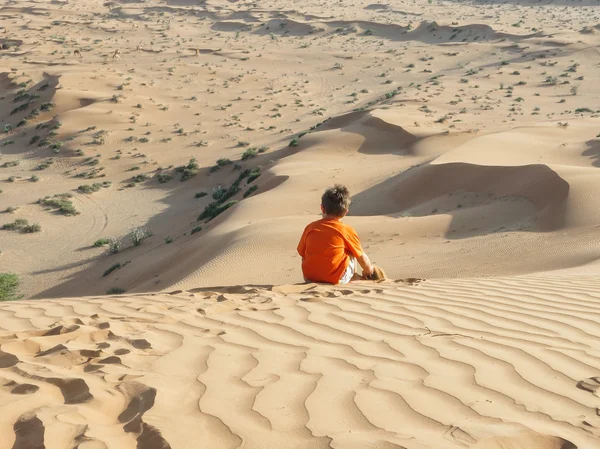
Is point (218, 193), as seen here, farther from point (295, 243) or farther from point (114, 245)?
point (295, 243)

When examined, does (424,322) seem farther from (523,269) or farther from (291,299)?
(523,269)

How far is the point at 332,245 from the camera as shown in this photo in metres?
6.47

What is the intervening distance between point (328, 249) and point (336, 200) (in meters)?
0.48

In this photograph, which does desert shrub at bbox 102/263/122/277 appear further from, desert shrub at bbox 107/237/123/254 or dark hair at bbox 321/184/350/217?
dark hair at bbox 321/184/350/217

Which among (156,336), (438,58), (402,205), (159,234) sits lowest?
(159,234)

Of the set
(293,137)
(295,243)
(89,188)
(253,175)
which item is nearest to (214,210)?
(253,175)

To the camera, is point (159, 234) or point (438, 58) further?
point (438, 58)

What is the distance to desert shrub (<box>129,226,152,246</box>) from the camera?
1841 cm

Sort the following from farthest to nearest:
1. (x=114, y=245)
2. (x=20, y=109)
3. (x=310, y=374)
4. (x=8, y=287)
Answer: (x=20, y=109) → (x=114, y=245) → (x=8, y=287) → (x=310, y=374)

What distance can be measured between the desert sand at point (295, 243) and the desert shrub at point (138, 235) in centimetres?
29

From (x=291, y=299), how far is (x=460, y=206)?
8041 millimetres

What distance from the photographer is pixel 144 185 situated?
2442cm

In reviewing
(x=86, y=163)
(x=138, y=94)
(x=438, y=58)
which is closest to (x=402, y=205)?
(x=86, y=163)

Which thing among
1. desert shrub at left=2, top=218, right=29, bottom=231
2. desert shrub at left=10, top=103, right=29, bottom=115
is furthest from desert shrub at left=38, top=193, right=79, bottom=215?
desert shrub at left=10, top=103, right=29, bottom=115
